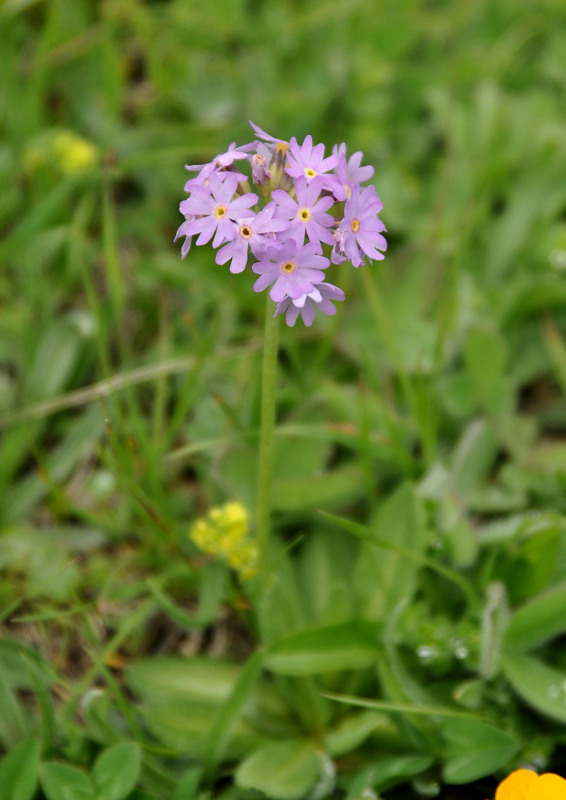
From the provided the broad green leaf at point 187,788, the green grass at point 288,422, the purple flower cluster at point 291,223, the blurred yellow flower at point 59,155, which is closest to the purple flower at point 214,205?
→ the purple flower cluster at point 291,223

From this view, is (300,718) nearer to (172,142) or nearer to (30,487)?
(30,487)

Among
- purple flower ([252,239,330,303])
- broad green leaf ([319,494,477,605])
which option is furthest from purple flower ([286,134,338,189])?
broad green leaf ([319,494,477,605])

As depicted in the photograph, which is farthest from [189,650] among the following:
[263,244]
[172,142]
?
[172,142]

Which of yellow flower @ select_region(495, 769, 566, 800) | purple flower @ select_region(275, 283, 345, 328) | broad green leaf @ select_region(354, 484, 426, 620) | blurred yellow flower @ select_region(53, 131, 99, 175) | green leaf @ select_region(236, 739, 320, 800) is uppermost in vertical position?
blurred yellow flower @ select_region(53, 131, 99, 175)

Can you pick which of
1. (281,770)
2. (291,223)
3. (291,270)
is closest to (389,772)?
(281,770)

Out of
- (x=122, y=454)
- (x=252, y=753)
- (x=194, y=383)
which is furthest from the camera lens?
(x=194, y=383)

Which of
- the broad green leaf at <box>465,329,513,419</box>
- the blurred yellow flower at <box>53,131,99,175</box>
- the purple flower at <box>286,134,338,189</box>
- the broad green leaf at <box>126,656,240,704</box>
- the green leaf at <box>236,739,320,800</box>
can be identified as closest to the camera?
the purple flower at <box>286,134,338,189</box>

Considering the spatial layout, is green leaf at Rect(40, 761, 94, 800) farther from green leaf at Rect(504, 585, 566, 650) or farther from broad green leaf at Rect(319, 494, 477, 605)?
green leaf at Rect(504, 585, 566, 650)
